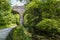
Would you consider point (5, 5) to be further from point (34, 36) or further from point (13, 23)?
point (34, 36)

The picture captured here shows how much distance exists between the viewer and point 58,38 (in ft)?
19.8

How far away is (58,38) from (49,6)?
4.18 feet

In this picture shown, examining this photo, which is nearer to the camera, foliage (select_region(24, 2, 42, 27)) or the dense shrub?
the dense shrub

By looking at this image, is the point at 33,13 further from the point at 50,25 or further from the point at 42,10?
the point at 50,25

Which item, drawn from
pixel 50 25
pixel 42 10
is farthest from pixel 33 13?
pixel 50 25

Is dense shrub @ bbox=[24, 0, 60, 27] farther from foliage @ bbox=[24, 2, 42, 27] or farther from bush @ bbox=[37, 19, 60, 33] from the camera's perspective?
bush @ bbox=[37, 19, 60, 33]

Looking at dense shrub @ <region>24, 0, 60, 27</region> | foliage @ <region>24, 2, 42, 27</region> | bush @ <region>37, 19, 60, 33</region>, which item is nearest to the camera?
bush @ <region>37, 19, 60, 33</region>

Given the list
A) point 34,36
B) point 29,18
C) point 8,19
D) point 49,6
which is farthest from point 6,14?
point 49,6

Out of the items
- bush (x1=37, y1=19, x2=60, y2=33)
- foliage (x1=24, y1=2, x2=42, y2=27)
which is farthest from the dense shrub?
bush (x1=37, y1=19, x2=60, y2=33)

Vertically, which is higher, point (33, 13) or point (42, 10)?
point (42, 10)

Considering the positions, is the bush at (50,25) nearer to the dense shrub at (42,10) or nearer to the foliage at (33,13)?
the dense shrub at (42,10)

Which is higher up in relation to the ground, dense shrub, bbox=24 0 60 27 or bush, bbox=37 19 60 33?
dense shrub, bbox=24 0 60 27

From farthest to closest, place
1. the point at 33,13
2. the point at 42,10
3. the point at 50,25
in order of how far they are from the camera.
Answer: the point at 33,13 < the point at 42,10 < the point at 50,25

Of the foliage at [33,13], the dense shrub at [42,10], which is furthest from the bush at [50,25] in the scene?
the foliage at [33,13]
